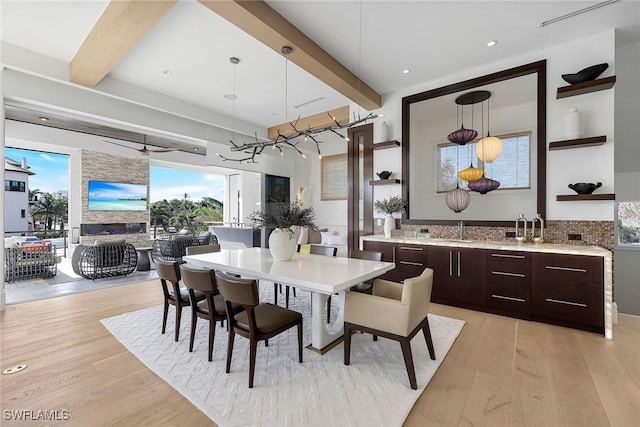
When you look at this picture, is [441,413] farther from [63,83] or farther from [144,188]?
[144,188]

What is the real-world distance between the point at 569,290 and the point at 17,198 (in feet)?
41.1

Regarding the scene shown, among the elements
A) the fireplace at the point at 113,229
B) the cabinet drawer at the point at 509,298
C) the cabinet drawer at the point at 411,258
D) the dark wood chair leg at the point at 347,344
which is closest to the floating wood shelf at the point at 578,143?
the cabinet drawer at the point at 509,298

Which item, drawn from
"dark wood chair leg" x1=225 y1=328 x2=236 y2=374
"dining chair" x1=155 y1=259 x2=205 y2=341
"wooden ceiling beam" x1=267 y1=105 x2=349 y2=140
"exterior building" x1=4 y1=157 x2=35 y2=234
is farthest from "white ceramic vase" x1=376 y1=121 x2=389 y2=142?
"exterior building" x1=4 y1=157 x2=35 y2=234

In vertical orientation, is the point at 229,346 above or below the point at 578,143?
below

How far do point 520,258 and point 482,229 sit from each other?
32.3 inches

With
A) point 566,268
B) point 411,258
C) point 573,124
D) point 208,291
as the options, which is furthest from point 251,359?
point 573,124

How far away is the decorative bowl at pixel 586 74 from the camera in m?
3.13

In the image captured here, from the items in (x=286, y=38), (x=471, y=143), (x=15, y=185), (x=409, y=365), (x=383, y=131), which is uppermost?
(x=286, y=38)

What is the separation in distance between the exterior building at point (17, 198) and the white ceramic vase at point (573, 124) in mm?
11847

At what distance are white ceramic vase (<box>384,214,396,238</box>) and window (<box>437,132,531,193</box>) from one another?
162cm

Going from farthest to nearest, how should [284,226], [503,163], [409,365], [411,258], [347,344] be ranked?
[503,163]
[411,258]
[284,226]
[347,344]
[409,365]

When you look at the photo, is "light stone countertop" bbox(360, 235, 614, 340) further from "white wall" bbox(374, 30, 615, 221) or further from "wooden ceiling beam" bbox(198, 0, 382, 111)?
"wooden ceiling beam" bbox(198, 0, 382, 111)

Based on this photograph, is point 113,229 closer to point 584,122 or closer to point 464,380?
point 464,380

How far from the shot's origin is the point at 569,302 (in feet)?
9.91
